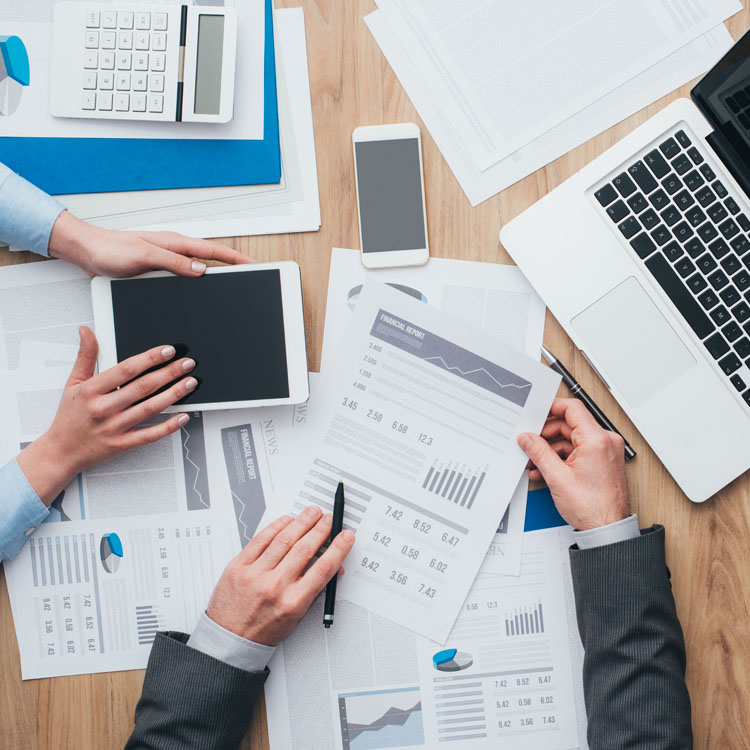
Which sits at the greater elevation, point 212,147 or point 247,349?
point 212,147

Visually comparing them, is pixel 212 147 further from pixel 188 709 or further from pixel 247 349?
pixel 188 709

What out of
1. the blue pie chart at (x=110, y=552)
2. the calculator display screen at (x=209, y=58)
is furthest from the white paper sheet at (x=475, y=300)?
the blue pie chart at (x=110, y=552)

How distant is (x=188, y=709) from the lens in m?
0.73

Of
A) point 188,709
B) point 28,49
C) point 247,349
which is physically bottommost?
point 188,709

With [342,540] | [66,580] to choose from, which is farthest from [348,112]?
[66,580]

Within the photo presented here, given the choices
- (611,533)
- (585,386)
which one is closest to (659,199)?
(585,386)

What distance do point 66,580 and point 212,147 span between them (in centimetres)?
57

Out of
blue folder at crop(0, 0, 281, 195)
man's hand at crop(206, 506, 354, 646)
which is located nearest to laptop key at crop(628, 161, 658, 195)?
blue folder at crop(0, 0, 281, 195)

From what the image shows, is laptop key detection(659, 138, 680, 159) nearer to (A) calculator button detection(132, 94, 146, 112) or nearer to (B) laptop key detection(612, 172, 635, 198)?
(B) laptop key detection(612, 172, 635, 198)

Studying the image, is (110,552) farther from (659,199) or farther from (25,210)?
(659,199)

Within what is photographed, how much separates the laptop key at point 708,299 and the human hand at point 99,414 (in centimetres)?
59

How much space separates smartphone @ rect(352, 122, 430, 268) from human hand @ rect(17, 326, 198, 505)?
266 mm

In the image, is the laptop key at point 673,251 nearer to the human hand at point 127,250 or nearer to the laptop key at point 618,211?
the laptop key at point 618,211

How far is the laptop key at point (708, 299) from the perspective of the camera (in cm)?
73
